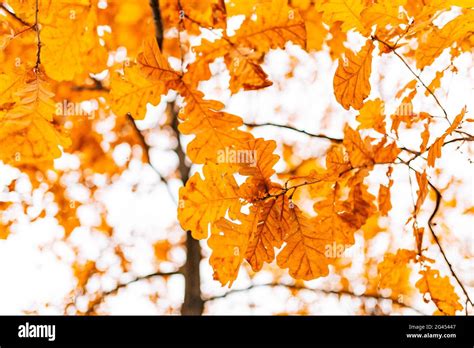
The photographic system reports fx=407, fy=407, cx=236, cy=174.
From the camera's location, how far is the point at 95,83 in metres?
2.32

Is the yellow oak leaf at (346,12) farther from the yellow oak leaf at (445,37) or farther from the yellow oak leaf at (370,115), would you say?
the yellow oak leaf at (370,115)

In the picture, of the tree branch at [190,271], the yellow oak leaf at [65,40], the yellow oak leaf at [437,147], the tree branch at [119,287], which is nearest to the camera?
the yellow oak leaf at [437,147]

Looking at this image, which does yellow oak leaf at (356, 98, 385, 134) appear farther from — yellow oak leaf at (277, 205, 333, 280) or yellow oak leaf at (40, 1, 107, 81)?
yellow oak leaf at (40, 1, 107, 81)

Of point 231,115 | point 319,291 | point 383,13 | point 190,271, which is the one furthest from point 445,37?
point 319,291

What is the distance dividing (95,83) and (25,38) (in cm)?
179

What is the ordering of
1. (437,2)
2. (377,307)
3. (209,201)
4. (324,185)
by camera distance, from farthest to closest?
(377,307) < (324,185) < (209,201) < (437,2)

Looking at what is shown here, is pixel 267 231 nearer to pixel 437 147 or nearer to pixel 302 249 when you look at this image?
pixel 302 249

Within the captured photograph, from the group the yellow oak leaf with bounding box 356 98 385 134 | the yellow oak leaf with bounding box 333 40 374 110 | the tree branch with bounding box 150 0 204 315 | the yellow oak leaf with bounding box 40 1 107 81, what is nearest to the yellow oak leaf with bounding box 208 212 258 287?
the yellow oak leaf with bounding box 333 40 374 110

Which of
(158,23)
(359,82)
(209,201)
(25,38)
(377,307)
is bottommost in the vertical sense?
(377,307)

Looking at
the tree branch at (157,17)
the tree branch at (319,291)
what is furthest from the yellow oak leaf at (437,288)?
the tree branch at (319,291)
